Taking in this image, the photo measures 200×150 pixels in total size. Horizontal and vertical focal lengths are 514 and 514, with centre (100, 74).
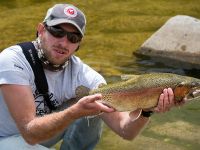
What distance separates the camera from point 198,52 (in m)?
7.97

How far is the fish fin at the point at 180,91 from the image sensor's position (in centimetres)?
330

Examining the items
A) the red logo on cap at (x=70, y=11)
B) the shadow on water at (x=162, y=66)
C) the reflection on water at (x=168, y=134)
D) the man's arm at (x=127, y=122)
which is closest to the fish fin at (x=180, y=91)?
the man's arm at (x=127, y=122)

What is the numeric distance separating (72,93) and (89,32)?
238 inches

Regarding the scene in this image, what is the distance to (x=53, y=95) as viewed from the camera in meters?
3.76

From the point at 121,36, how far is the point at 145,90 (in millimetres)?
6291

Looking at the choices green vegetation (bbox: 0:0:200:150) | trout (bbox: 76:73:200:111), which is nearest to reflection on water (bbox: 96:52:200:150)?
green vegetation (bbox: 0:0:200:150)

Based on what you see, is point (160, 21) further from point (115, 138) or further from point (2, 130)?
point (2, 130)

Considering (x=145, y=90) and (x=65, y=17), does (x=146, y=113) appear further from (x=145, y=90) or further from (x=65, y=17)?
(x=65, y=17)

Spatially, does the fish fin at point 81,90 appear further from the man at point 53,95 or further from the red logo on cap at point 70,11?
the red logo on cap at point 70,11

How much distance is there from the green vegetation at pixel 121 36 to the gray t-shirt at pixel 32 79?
4.25 ft

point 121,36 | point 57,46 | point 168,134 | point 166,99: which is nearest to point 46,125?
point 57,46

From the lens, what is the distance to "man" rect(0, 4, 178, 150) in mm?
3365

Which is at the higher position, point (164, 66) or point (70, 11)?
point (70, 11)

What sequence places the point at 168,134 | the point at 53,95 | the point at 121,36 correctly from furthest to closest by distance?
the point at 121,36
the point at 168,134
the point at 53,95
